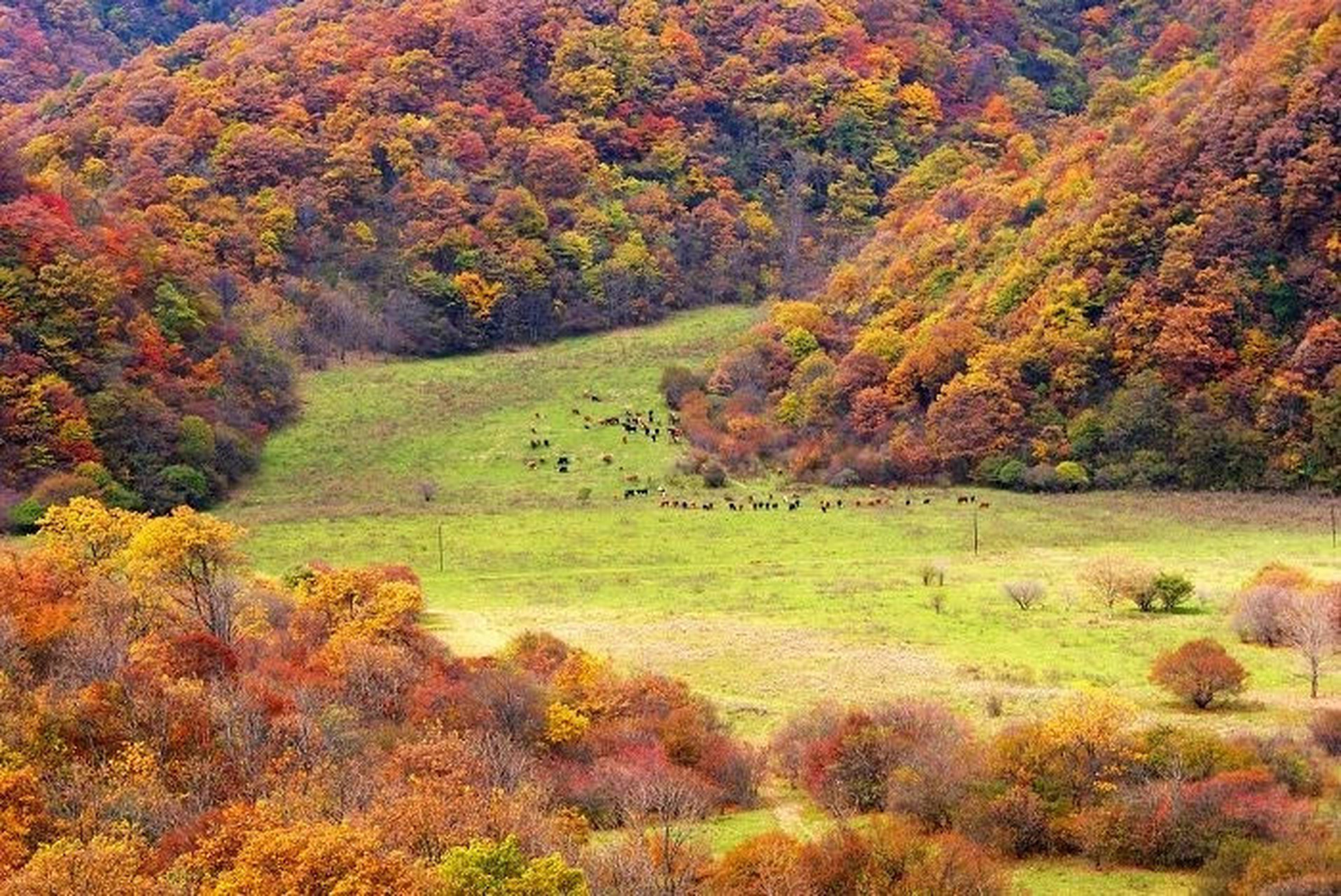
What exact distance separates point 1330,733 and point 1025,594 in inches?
750

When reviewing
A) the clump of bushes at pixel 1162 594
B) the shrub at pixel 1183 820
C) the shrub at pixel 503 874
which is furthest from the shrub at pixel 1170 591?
the shrub at pixel 503 874

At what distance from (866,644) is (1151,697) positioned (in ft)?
34.3

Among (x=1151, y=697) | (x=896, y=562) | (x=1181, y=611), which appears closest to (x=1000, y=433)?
(x=896, y=562)

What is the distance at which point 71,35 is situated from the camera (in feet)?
528

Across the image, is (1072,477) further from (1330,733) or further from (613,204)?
(613,204)

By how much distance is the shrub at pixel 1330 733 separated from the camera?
36844 mm

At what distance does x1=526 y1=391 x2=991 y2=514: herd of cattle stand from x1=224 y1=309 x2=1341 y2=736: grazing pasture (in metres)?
0.33

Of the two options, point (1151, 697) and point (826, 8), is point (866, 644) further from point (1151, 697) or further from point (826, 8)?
point (826, 8)

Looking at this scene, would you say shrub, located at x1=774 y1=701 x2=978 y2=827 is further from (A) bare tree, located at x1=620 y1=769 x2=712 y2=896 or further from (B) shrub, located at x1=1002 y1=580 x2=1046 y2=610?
(B) shrub, located at x1=1002 y1=580 x2=1046 y2=610

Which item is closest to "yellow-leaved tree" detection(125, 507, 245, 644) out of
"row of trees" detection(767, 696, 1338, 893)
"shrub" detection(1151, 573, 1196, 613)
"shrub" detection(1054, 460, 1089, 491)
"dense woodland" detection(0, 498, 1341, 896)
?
"dense woodland" detection(0, 498, 1341, 896)

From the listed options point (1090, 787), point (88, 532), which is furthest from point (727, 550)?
point (1090, 787)

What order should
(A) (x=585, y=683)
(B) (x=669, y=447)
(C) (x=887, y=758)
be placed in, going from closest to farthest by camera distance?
(C) (x=887, y=758) < (A) (x=585, y=683) < (B) (x=669, y=447)

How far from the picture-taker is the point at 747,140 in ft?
449

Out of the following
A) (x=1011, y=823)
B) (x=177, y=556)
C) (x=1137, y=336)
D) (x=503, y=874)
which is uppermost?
(x=1137, y=336)
